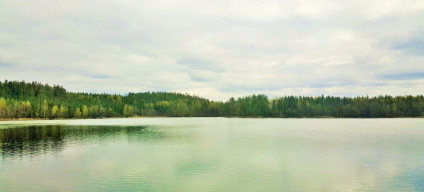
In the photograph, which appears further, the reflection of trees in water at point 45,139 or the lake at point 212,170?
the reflection of trees in water at point 45,139

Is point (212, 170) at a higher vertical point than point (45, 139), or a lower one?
lower

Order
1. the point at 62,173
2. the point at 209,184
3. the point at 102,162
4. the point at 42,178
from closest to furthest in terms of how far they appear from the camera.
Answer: the point at 209,184
the point at 42,178
the point at 62,173
the point at 102,162

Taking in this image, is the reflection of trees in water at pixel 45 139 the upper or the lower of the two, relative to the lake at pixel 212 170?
upper

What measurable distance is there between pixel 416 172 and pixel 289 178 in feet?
41.4

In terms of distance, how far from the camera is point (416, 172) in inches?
1303

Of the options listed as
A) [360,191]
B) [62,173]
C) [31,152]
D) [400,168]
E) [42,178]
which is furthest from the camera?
[31,152]

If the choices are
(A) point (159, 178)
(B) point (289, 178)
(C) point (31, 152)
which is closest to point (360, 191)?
(B) point (289, 178)

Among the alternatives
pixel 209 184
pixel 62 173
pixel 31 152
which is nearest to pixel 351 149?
pixel 209 184

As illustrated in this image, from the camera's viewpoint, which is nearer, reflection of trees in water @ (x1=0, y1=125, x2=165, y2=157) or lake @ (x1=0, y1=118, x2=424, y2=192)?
lake @ (x1=0, y1=118, x2=424, y2=192)

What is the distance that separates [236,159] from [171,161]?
7.82 meters

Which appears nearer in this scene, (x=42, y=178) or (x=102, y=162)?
(x=42, y=178)

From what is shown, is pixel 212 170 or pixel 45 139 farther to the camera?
pixel 45 139

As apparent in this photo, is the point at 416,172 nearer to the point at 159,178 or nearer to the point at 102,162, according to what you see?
the point at 159,178

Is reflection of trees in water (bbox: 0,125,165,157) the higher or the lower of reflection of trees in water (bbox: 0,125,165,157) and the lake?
the higher
